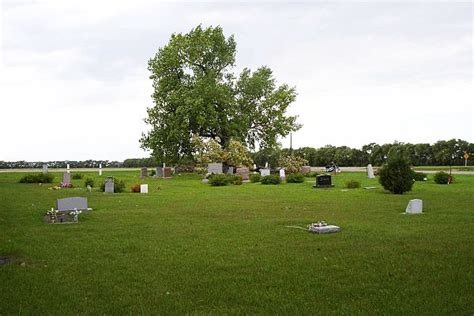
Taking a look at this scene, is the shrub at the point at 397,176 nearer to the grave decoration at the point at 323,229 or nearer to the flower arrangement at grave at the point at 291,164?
the grave decoration at the point at 323,229

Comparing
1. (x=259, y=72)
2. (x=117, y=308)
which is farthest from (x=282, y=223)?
(x=259, y=72)

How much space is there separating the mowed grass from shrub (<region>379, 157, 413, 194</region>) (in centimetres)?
741

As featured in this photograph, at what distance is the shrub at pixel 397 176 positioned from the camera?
22.1 meters

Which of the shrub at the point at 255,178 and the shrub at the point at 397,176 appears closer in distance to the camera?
the shrub at the point at 397,176

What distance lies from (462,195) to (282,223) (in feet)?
38.9

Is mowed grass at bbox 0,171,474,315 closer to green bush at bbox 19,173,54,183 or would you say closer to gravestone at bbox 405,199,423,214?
gravestone at bbox 405,199,423,214

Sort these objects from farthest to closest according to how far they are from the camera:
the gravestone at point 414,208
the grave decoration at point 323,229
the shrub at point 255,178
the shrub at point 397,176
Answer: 1. the shrub at point 255,178
2. the shrub at point 397,176
3. the gravestone at point 414,208
4. the grave decoration at point 323,229

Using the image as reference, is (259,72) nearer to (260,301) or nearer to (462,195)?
(462,195)

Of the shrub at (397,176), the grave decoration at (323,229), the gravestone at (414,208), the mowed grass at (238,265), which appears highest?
the shrub at (397,176)

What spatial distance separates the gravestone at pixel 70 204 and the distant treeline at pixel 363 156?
4373 cm

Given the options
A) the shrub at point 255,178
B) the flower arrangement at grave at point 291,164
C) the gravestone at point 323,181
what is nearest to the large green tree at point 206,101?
the flower arrangement at grave at point 291,164

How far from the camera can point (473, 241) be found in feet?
32.5

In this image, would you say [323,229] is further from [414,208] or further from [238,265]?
[414,208]

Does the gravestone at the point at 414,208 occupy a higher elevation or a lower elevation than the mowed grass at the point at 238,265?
higher
